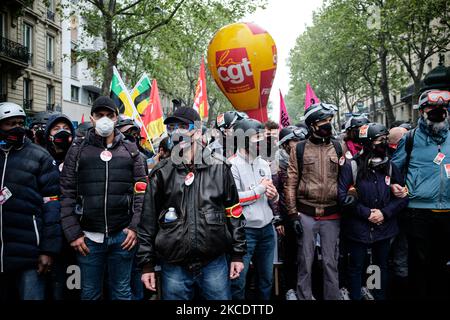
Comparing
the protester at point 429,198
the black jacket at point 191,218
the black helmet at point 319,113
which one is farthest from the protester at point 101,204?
the protester at point 429,198

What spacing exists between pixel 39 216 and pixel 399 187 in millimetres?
3589

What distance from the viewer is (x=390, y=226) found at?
4.39 metres

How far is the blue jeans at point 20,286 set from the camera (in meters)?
3.40

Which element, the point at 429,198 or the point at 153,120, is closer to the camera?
the point at 429,198

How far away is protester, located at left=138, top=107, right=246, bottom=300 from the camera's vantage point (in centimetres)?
302

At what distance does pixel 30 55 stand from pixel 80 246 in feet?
84.0

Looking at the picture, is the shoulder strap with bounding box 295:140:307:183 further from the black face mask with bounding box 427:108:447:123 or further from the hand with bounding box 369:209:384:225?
the black face mask with bounding box 427:108:447:123

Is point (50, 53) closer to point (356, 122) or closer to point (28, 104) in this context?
point (28, 104)

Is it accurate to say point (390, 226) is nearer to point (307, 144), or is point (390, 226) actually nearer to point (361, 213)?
point (361, 213)

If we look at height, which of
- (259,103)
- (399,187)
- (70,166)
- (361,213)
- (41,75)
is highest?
(41,75)

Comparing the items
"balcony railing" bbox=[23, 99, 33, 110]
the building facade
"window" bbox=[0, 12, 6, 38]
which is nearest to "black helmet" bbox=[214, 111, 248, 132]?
the building facade

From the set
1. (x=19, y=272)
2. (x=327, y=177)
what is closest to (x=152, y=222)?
(x=19, y=272)

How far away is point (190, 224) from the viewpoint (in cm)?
303

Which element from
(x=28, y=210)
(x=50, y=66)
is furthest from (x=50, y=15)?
(x=28, y=210)
